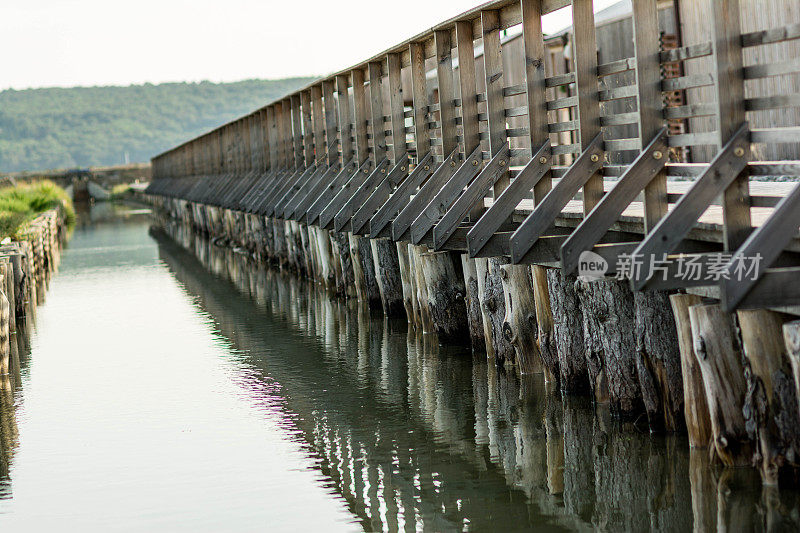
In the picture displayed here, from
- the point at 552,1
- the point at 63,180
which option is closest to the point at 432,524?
the point at 552,1

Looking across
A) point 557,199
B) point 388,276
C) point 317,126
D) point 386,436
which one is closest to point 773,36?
point 557,199

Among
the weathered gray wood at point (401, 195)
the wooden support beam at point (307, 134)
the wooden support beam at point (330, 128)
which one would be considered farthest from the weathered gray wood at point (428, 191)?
the wooden support beam at point (307, 134)

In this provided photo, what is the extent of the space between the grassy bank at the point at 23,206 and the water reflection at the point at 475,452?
10238mm

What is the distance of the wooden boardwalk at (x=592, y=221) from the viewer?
6.06m

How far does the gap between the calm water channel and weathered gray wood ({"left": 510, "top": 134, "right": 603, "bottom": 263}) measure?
135cm

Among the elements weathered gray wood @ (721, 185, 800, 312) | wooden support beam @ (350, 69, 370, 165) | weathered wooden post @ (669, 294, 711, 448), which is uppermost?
wooden support beam @ (350, 69, 370, 165)

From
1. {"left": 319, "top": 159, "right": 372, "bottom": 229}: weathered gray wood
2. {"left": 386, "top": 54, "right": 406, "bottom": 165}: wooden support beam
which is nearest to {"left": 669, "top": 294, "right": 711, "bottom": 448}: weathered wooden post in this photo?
{"left": 386, "top": 54, "right": 406, "bottom": 165}: wooden support beam

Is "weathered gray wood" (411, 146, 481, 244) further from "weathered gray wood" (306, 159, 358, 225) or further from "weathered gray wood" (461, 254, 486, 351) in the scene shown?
"weathered gray wood" (306, 159, 358, 225)

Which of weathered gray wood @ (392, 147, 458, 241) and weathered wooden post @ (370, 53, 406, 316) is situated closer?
weathered gray wood @ (392, 147, 458, 241)

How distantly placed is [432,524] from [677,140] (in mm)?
2873

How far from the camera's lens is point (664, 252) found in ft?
20.3

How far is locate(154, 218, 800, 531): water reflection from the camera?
6082mm

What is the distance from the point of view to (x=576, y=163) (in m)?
7.86

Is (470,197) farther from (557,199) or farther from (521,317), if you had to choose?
(557,199)
